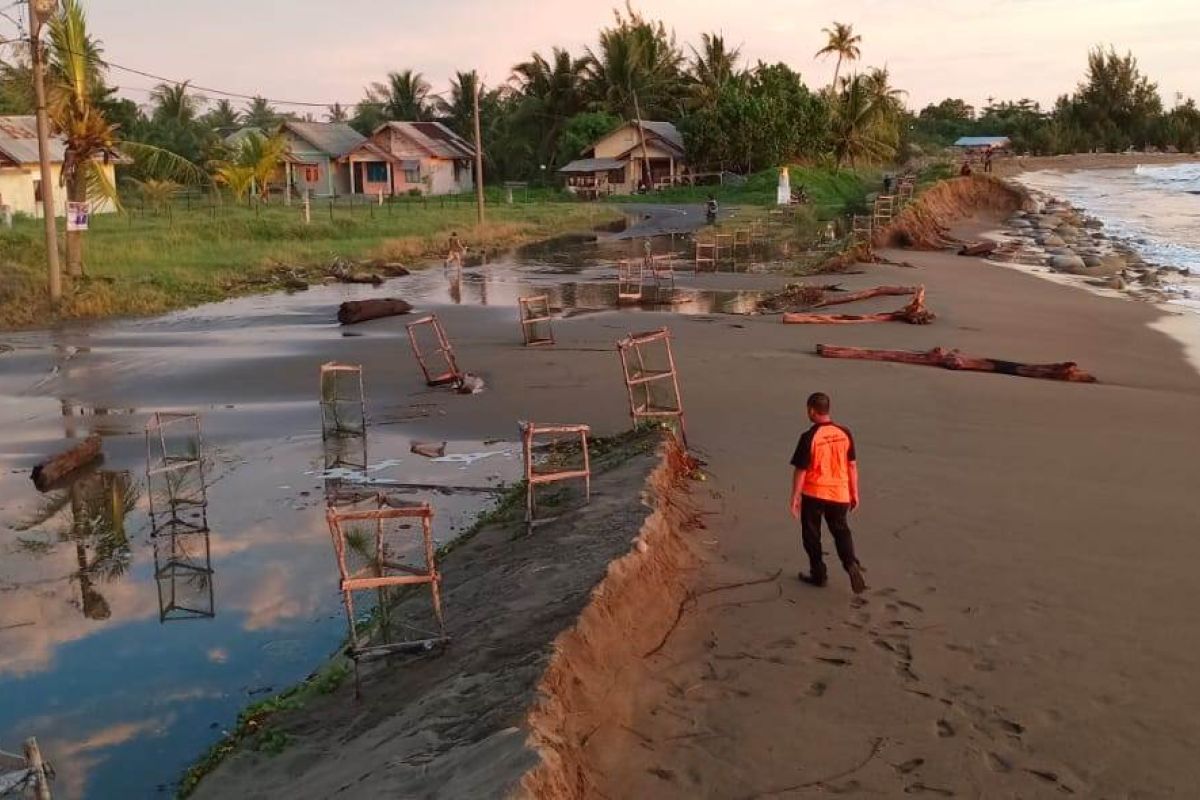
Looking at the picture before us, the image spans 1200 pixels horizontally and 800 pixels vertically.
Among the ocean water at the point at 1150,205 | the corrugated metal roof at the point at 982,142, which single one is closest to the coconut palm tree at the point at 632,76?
the ocean water at the point at 1150,205

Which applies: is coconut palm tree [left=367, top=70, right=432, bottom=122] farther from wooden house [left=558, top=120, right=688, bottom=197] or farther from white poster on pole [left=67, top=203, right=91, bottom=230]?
white poster on pole [left=67, top=203, right=91, bottom=230]

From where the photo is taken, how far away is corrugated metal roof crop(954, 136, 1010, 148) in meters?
104

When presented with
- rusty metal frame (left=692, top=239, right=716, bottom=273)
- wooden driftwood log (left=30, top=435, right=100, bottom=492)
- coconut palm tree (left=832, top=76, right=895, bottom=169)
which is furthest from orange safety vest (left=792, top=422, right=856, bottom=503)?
coconut palm tree (left=832, top=76, right=895, bottom=169)

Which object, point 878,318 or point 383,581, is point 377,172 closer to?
point 878,318

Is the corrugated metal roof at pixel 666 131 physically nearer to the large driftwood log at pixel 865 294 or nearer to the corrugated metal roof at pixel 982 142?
the large driftwood log at pixel 865 294

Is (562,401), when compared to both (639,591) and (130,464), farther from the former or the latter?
(639,591)

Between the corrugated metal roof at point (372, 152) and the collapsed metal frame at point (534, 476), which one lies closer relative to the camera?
the collapsed metal frame at point (534, 476)

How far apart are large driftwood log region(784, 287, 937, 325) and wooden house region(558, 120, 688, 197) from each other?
46068 mm

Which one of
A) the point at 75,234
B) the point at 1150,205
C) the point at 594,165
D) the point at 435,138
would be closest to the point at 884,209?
the point at 594,165

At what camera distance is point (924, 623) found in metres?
6.68

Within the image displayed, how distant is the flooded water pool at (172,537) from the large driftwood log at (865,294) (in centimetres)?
664

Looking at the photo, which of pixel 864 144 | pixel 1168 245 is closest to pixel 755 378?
pixel 1168 245

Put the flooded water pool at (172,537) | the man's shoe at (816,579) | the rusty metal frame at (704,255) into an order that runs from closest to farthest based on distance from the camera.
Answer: the flooded water pool at (172,537), the man's shoe at (816,579), the rusty metal frame at (704,255)

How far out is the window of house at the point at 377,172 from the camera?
220 feet
